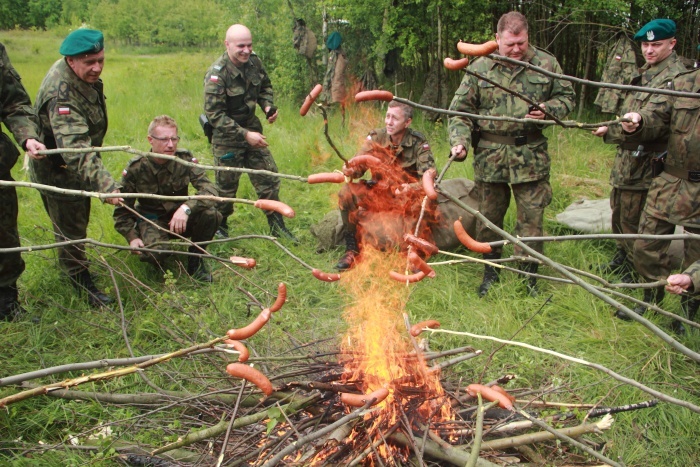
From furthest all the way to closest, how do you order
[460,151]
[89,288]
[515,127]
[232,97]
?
[232,97]
[89,288]
[515,127]
[460,151]

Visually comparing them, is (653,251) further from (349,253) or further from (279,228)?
(279,228)

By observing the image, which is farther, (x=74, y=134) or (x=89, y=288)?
(x=89, y=288)

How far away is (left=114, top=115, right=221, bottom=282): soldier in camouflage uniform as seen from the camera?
15.2ft

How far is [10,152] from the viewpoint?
13.3 feet

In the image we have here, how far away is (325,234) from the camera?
5.73 metres

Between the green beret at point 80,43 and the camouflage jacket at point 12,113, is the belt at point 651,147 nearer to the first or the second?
the green beret at point 80,43

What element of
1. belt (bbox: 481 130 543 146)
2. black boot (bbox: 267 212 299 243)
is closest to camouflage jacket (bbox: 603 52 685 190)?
belt (bbox: 481 130 543 146)

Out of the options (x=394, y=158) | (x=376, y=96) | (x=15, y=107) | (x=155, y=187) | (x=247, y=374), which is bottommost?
(x=155, y=187)

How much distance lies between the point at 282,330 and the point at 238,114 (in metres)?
2.90

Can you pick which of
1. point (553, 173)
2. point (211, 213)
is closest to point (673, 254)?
point (553, 173)

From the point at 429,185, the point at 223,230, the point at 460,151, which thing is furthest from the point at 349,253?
the point at 429,185

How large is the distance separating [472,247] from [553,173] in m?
5.76

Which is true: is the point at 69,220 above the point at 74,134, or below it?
below

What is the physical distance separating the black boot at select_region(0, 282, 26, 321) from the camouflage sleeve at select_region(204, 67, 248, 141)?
96.9 inches
